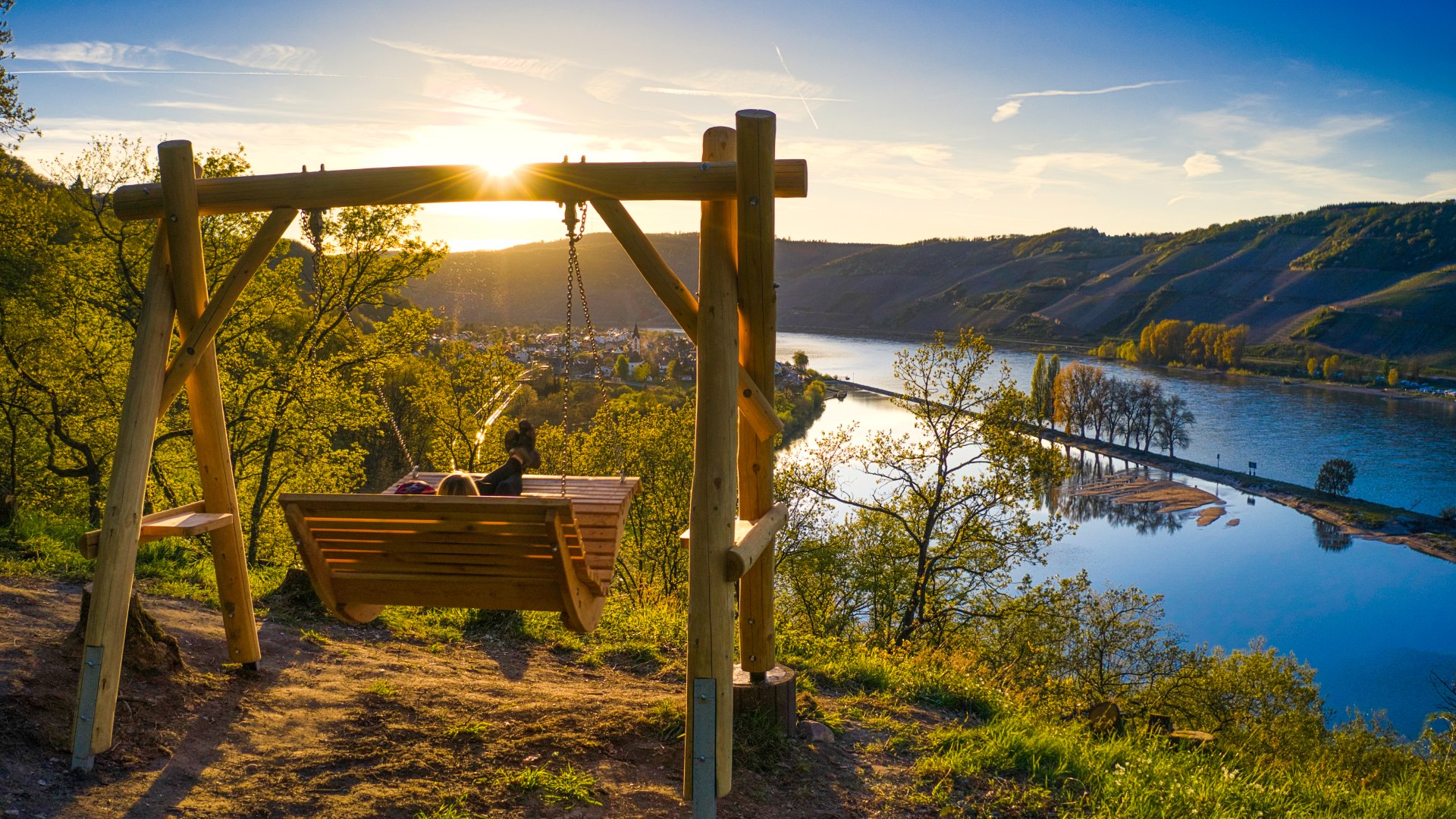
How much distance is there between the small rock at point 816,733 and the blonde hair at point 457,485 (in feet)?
8.03

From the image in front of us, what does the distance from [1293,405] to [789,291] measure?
99.0 metres

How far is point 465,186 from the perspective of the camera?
4.75 metres

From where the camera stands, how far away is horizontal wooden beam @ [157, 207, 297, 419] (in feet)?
15.9

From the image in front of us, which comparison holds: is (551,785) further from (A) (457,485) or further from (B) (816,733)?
(A) (457,485)

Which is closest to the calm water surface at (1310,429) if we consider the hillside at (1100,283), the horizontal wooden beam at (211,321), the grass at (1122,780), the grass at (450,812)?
the hillside at (1100,283)

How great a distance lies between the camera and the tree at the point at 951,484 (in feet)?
73.5

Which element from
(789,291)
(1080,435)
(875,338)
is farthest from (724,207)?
(789,291)

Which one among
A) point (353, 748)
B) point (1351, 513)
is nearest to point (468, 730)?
point (353, 748)

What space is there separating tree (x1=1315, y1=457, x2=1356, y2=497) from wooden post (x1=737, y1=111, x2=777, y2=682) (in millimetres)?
86121

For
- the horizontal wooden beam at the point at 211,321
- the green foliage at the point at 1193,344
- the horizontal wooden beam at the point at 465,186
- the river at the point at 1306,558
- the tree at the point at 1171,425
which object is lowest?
the river at the point at 1306,558

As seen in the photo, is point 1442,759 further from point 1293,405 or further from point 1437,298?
point 1437,298

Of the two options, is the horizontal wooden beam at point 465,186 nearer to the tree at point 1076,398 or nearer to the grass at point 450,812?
the grass at point 450,812

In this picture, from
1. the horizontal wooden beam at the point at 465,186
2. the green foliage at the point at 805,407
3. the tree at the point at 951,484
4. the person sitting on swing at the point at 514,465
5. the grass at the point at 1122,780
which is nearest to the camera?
the horizontal wooden beam at the point at 465,186

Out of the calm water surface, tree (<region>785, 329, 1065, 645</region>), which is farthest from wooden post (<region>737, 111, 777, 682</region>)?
the calm water surface
